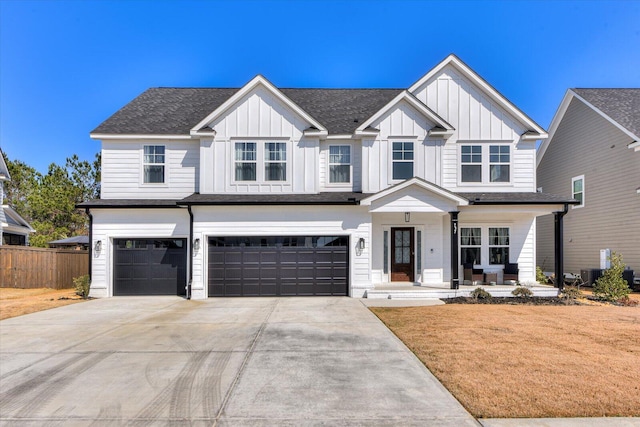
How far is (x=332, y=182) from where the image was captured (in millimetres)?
14828

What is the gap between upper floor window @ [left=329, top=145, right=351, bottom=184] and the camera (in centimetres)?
1488

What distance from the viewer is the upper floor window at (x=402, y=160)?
47.6 feet

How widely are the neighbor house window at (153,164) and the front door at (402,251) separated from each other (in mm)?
9607

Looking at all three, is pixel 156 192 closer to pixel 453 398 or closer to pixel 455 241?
pixel 455 241

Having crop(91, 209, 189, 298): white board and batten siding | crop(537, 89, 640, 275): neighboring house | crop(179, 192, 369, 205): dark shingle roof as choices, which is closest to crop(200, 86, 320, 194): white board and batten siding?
crop(179, 192, 369, 205): dark shingle roof

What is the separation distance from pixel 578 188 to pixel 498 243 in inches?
295

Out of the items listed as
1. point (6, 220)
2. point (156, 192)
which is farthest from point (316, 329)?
point (6, 220)

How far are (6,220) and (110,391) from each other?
24983mm

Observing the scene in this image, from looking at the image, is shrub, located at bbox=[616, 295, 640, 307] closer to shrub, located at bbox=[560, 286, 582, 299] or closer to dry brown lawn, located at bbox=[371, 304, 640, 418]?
shrub, located at bbox=[560, 286, 582, 299]

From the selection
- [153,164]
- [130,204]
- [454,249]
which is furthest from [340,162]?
[130,204]

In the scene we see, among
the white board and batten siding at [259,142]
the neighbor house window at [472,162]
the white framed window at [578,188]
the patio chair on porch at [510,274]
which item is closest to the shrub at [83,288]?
the white board and batten siding at [259,142]

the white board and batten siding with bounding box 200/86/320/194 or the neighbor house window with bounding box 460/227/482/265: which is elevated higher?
the white board and batten siding with bounding box 200/86/320/194

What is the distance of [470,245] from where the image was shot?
49.3 ft

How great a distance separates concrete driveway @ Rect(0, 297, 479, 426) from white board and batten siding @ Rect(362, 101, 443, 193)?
22.1 ft
